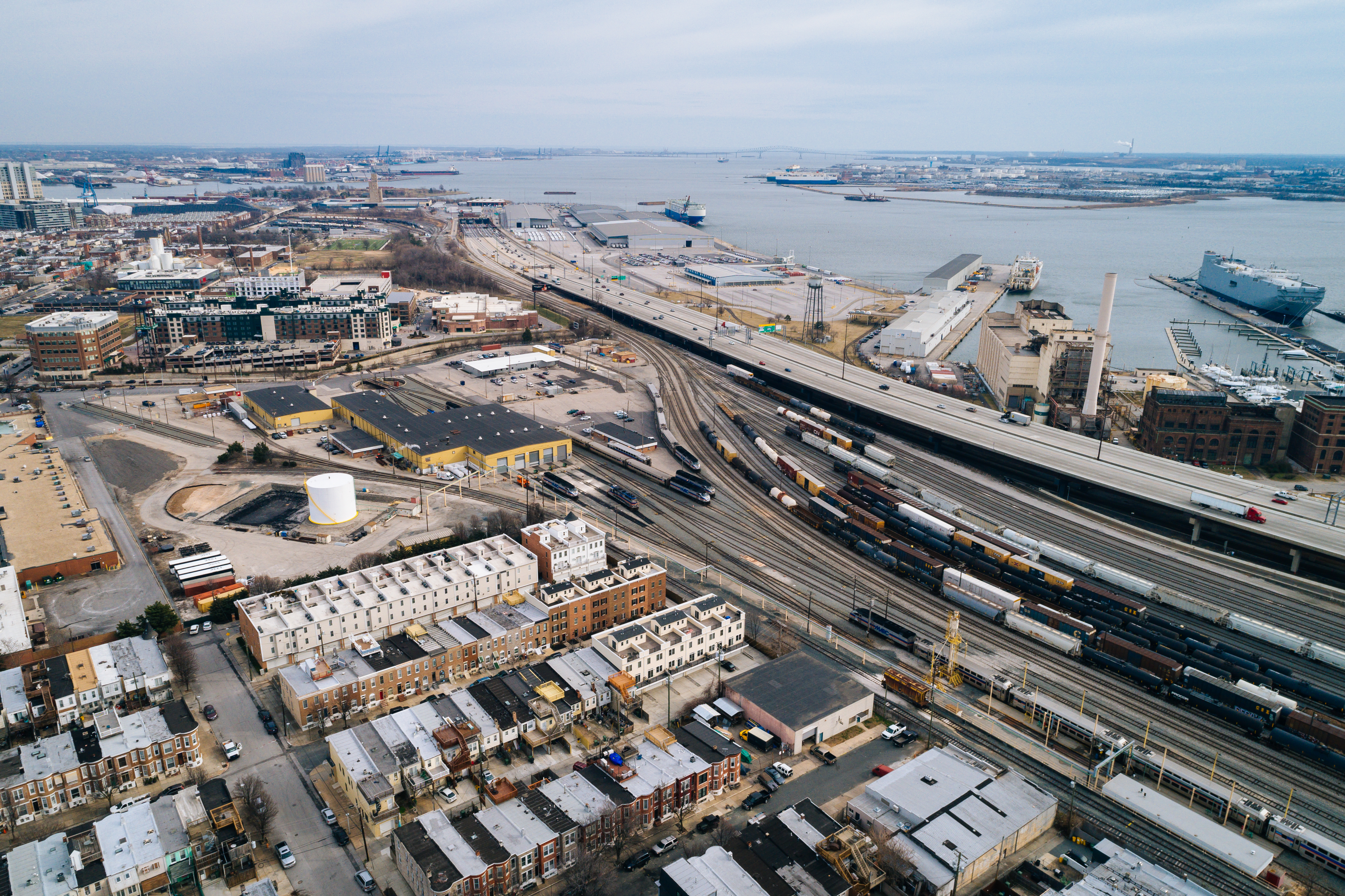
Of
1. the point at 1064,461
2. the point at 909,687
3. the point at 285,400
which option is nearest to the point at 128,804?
the point at 909,687

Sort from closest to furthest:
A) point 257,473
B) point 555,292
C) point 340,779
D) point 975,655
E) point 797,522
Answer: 1. point 340,779
2. point 975,655
3. point 797,522
4. point 257,473
5. point 555,292

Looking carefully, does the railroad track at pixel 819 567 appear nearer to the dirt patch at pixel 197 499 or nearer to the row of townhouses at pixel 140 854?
the dirt patch at pixel 197 499

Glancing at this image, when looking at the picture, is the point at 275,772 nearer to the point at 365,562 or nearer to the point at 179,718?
the point at 179,718

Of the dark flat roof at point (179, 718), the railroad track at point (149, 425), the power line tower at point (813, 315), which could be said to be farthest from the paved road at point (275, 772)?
the power line tower at point (813, 315)

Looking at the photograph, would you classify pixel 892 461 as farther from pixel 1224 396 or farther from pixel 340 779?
pixel 340 779

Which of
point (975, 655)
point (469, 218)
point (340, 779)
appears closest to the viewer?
point (340, 779)

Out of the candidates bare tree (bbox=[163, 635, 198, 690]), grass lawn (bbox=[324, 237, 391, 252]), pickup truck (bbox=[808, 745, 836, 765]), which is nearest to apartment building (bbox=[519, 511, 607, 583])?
pickup truck (bbox=[808, 745, 836, 765])

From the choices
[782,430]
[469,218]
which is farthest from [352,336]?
[469,218]
